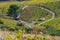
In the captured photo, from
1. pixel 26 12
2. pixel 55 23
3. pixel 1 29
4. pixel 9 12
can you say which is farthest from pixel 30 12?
pixel 1 29

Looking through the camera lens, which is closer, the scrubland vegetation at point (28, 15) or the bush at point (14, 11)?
the scrubland vegetation at point (28, 15)

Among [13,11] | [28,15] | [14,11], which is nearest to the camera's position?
[13,11]

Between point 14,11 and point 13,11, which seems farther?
point 14,11

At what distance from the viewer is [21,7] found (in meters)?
56.7

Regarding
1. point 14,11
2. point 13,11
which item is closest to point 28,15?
point 14,11

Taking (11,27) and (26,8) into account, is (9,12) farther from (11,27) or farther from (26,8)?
(11,27)

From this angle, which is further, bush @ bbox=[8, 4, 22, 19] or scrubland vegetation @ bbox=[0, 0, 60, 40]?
bush @ bbox=[8, 4, 22, 19]

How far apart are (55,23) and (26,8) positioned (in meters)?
11.4

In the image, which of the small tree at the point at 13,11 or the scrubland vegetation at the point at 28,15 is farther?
the small tree at the point at 13,11

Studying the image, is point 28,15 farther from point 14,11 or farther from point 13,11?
point 13,11

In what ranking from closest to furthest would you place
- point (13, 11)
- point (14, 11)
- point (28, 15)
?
point (13, 11) → point (14, 11) → point (28, 15)

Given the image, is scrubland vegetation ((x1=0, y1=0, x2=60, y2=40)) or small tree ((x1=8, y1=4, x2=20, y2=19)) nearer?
scrubland vegetation ((x1=0, y1=0, x2=60, y2=40))

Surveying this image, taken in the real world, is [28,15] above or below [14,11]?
below

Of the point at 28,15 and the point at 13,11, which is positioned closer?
the point at 13,11
